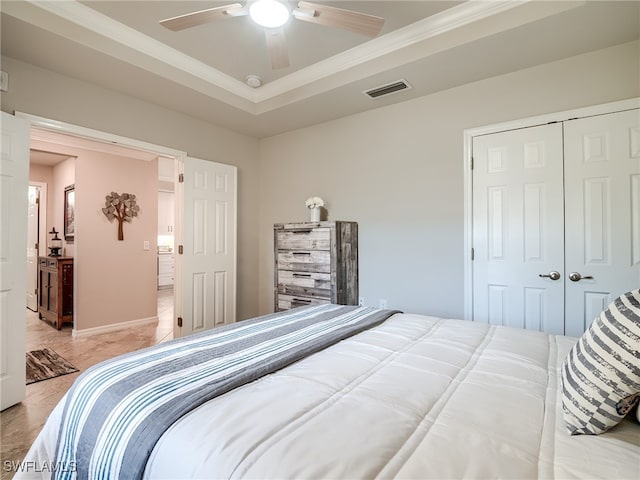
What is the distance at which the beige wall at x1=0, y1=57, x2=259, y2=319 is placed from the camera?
8.22 feet

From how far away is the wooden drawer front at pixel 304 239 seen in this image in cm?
326

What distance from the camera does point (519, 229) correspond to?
266 cm

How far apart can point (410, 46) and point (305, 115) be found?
4.58ft

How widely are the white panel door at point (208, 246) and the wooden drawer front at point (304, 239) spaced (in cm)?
75

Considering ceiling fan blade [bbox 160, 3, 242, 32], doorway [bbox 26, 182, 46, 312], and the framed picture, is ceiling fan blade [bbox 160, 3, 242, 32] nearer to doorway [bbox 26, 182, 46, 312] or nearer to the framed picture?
the framed picture

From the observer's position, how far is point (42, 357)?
3.35 m

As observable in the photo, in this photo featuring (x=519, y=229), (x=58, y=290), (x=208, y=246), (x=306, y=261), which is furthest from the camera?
(x=58, y=290)

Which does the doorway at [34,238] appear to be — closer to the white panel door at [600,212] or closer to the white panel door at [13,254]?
the white panel door at [13,254]

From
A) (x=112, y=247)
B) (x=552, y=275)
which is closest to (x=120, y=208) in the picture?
(x=112, y=247)

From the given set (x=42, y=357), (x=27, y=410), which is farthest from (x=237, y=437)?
(x=42, y=357)

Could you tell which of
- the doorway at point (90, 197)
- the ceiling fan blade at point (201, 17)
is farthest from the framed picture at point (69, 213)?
the ceiling fan blade at point (201, 17)

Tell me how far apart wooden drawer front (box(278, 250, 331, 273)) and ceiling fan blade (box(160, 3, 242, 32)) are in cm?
209

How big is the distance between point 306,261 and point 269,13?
7.15ft

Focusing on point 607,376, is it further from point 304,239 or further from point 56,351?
point 56,351
